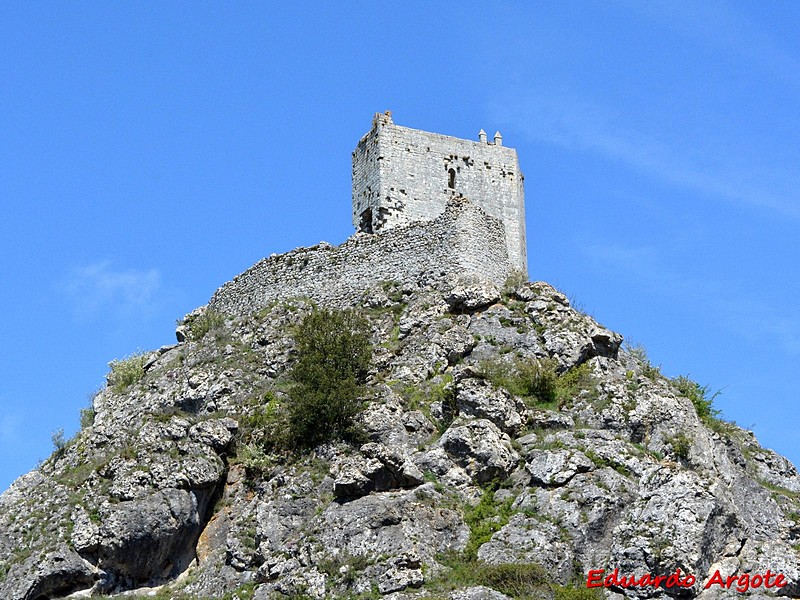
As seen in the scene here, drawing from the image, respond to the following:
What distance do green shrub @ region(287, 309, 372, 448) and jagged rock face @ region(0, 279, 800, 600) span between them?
0.57 meters

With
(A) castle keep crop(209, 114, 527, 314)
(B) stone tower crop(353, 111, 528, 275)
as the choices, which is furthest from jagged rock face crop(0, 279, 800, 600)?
(B) stone tower crop(353, 111, 528, 275)

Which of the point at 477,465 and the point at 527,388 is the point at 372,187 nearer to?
the point at 527,388

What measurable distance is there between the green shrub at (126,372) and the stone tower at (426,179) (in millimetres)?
8486

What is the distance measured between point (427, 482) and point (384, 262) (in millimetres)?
10469

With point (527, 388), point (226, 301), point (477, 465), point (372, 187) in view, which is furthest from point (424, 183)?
point (477, 465)

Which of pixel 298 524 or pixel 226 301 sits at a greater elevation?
pixel 226 301

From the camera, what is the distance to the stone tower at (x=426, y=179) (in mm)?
43719

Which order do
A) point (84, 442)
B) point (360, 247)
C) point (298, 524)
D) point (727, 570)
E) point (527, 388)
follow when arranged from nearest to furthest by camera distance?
point (727, 570) < point (298, 524) < point (527, 388) < point (84, 442) < point (360, 247)

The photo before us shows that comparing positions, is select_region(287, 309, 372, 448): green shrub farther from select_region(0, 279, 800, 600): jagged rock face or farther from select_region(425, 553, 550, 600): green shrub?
select_region(425, 553, 550, 600): green shrub

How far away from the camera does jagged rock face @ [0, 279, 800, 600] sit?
1196 inches

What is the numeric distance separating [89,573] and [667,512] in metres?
14.1

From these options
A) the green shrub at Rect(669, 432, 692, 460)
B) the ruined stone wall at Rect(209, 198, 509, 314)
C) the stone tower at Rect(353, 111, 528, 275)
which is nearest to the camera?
the green shrub at Rect(669, 432, 692, 460)

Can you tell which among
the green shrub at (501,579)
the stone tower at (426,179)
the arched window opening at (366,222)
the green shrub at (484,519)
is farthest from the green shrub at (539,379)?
the arched window opening at (366,222)

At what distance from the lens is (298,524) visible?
32.5m
